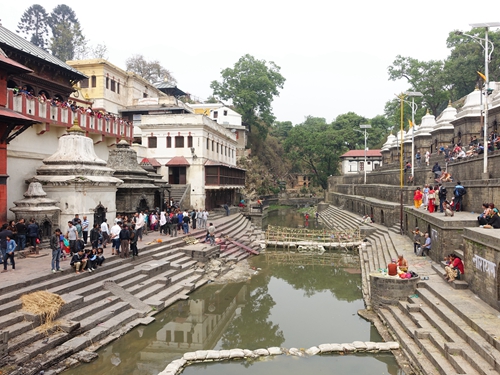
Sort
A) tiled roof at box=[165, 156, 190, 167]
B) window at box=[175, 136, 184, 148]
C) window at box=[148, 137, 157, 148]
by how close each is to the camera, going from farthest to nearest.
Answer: window at box=[148, 137, 157, 148] → window at box=[175, 136, 184, 148] → tiled roof at box=[165, 156, 190, 167]

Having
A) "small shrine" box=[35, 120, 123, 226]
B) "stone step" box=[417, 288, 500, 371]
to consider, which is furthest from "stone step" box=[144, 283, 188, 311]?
"stone step" box=[417, 288, 500, 371]

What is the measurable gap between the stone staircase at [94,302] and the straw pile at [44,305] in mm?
165

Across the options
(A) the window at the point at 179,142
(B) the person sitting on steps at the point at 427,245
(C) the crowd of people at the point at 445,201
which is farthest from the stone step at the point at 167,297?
(A) the window at the point at 179,142

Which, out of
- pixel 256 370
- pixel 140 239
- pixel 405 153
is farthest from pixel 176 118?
pixel 256 370

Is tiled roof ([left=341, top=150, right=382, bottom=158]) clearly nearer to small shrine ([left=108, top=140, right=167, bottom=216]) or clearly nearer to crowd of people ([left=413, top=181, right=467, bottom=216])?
crowd of people ([left=413, top=181, right=467, bottom=216])

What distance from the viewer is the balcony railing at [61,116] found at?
16867 mm

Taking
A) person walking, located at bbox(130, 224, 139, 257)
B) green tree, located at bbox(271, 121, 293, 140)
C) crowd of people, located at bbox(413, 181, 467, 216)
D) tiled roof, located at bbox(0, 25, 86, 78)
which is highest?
green tree, located at bbox(271, 121, 293, 140)

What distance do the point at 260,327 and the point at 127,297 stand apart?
4.36 metres

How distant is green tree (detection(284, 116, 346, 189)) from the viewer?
200 feet

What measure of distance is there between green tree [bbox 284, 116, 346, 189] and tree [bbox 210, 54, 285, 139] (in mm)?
7949

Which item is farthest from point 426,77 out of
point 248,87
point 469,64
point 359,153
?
point 248,87

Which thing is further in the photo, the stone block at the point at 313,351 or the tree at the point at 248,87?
the tree at the point at 248,87

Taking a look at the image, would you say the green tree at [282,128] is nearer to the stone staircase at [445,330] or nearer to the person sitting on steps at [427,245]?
the person sitting on steps at [427,245]

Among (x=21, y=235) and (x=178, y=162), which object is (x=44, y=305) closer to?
(x=21, y=235)
